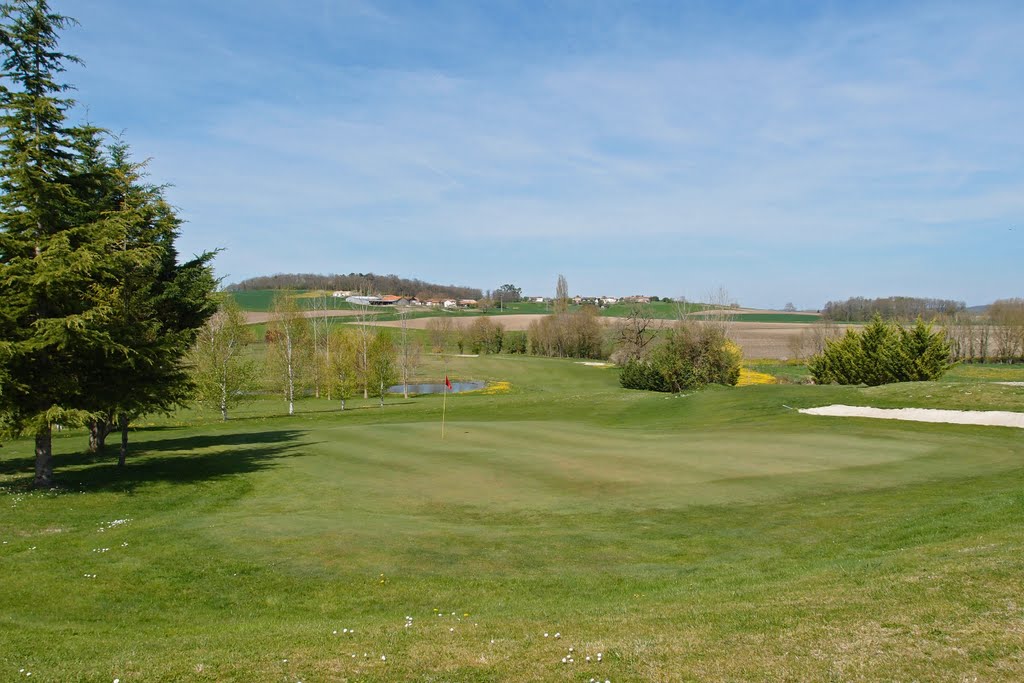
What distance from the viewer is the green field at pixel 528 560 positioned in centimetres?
775

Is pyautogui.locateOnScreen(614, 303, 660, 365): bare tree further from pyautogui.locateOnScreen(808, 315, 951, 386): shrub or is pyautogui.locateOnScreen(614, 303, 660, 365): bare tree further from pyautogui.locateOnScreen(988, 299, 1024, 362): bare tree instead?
pyautogui.locateOnScreen(988, 299, 1024, 362): bare tree

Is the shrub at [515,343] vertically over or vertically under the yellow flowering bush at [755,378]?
over

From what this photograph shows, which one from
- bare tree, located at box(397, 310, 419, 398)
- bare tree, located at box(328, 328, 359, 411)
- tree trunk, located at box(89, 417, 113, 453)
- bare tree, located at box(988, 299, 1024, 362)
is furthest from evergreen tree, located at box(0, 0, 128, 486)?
bare tree, located at box(988, 299, 1024, 362)

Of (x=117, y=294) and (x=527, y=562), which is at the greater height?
(x=117, y=294)

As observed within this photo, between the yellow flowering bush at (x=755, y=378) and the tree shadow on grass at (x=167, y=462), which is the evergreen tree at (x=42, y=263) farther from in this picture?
the yellow flowering bush at (x=755, y=378)

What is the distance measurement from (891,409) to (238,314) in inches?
1768

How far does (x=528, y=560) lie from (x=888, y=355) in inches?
1659

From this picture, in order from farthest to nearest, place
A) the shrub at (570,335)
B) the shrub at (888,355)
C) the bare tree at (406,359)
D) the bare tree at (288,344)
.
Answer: the shrub at (570,335) → the bare tree at (406,359) → the bare tree at (288,344) → the shrub at (888,355)

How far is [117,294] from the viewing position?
20891 mm

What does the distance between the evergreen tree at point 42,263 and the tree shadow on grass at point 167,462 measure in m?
1.85

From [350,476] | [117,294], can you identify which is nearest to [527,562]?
[350,476]

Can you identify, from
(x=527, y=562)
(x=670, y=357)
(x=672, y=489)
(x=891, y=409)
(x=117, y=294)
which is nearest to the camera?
(x=527, y=562)

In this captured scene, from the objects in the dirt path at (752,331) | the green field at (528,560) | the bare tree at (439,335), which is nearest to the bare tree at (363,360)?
the green field at (528,560)

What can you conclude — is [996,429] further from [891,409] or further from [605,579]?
[605,579]
